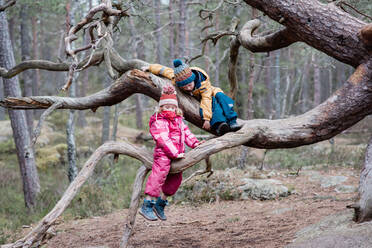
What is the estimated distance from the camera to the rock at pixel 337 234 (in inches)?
158

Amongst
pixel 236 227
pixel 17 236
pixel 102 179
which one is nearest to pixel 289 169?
pixel 236 227

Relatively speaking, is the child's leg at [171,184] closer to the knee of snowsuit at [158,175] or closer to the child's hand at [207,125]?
the knee of snowsuit at [158,175]

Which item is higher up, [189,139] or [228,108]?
[228,108]

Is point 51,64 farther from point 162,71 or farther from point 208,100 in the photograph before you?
point 208,100

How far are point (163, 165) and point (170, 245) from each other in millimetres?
1973

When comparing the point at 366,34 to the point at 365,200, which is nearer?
the point at 365,200

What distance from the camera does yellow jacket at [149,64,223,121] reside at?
16.0 ft

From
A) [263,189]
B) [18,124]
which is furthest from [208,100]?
[18,124]

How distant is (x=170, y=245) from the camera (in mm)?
5949

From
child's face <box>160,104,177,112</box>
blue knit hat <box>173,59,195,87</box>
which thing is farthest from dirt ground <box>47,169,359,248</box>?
blue knit hat <box>173,59,195,87</box>

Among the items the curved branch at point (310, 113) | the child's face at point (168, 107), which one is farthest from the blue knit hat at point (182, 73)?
the child's face at point (168, 107)

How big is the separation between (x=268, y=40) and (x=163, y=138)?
2511mm

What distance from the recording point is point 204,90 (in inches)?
196

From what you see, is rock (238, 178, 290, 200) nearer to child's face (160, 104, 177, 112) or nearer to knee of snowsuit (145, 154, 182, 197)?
knee of snowsuit (145, 154, 182, 197)
